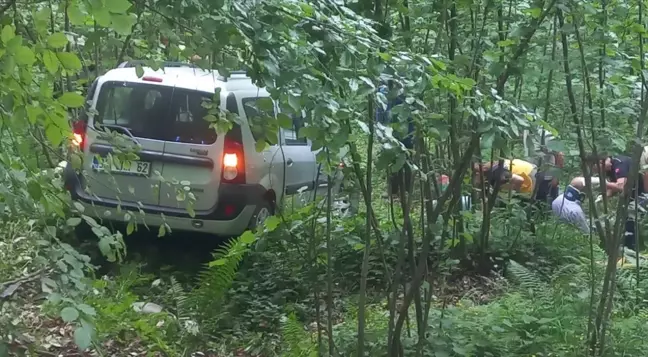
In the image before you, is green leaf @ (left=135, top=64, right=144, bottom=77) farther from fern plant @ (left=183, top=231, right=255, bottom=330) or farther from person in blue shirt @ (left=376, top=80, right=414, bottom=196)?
fern plant @ (left=183, top=231, right=255, bottom=330)

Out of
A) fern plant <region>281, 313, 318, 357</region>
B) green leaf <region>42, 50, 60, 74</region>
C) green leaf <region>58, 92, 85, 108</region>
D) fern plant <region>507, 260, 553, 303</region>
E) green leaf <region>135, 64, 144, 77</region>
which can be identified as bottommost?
fern plant <region>281, 313, 318, 357</region>

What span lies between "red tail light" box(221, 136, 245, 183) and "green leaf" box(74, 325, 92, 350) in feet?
17.5

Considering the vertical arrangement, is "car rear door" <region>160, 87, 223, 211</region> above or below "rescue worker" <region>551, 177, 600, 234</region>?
above

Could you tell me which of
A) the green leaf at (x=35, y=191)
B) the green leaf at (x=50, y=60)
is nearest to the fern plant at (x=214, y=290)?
the green leaf at (x=35, y=191)

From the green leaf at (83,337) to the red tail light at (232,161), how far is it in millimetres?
5344

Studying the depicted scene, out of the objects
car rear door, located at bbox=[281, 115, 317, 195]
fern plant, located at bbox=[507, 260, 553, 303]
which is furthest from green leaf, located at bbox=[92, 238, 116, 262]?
car rear door, located at bbox=[281, 115, 317, 195]

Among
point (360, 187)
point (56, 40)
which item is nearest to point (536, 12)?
point (360, 187)

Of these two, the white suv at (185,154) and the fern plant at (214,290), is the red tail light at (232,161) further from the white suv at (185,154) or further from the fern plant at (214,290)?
the fern plant at (214,290)

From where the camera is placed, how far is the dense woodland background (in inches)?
105

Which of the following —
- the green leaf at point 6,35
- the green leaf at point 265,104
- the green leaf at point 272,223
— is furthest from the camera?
the green leaf at point 272,223

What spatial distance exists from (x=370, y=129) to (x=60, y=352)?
9.99ft

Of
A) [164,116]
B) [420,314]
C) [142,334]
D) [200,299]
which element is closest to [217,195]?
[164,116]

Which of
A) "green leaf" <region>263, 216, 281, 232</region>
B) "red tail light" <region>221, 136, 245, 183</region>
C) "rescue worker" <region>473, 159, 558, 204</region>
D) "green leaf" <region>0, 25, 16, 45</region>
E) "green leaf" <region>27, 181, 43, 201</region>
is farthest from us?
"red tail light" <region>221, 136, 245, 183</region>

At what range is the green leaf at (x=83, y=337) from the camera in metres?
2.20
